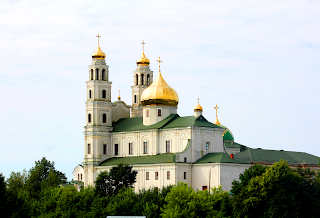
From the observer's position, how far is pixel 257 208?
204 ft

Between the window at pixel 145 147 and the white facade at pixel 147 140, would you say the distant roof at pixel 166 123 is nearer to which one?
the white facade at pixel 147 140

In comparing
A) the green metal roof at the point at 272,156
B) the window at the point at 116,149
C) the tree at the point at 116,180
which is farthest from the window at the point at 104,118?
the green metal roof at the point at 272,156

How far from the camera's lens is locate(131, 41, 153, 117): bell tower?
93.2 m

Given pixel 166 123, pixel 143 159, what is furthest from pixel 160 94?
pixel 143 159

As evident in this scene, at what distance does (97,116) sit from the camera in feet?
288

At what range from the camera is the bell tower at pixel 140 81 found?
9319 centimetres

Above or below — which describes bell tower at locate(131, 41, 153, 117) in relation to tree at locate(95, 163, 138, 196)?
above

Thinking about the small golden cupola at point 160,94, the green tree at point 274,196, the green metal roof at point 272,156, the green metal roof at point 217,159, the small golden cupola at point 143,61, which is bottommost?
the green tree at point 274,196

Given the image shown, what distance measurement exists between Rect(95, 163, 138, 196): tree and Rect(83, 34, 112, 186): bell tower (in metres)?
10.2

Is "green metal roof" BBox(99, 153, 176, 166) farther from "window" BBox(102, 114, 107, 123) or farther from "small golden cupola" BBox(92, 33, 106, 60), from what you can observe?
"small golden cupola" BBox(92, 33, 106, 60)

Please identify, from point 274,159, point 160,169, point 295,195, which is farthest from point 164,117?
point 295,195

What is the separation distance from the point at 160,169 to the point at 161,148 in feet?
14.1

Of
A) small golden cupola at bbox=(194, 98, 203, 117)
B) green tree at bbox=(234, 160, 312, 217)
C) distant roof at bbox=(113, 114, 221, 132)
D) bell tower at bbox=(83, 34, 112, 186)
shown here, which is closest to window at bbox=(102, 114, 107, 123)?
bell tower at bbox=(83, 34, 112, 186)

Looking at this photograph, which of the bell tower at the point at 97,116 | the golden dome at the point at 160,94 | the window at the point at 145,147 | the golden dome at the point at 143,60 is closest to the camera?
the window at the point at 145,147
